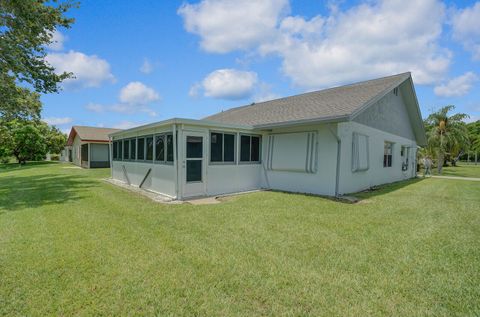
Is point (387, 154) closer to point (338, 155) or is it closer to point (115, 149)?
point (338, 155)

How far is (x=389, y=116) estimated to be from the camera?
39.8 feet

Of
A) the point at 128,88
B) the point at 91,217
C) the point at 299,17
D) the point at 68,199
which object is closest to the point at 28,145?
the point at 128,88

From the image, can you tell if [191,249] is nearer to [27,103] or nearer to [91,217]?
[91,217]

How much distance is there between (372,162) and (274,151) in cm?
470

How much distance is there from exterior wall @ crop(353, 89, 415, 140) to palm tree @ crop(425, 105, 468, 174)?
301 inches

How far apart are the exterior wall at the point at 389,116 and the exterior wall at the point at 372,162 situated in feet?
0.81

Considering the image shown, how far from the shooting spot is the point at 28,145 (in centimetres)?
2688

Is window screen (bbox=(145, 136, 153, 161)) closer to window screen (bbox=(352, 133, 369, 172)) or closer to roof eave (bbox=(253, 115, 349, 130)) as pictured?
roof eave (bbox=(253, 115, 349, 130))

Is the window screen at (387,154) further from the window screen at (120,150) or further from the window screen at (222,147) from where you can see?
the window screen at (120,150)

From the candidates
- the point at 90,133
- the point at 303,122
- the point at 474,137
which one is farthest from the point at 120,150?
the point at 474,137

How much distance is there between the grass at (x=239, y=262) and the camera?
265 cm

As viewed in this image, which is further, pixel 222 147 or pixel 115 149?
pixel 115 149

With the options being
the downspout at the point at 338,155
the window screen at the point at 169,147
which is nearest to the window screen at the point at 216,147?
the window screen at the point at 169,147

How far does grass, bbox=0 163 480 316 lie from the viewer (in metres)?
2.65
